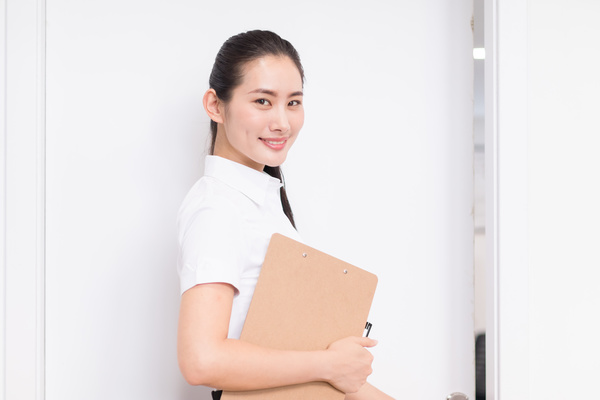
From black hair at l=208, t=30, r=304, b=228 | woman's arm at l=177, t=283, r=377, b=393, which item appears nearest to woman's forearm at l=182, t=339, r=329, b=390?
woman's arm at l=177, t=283, r=377, b=393

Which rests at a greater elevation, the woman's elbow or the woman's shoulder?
the woman's shoulder

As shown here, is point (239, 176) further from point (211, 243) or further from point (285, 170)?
point (285, 170)

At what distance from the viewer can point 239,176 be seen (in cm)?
110

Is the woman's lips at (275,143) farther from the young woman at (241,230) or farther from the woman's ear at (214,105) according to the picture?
the woman's ear at (214,105)

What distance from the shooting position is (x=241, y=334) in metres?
0.96

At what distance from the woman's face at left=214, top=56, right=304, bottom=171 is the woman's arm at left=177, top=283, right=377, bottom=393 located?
0.33 metres

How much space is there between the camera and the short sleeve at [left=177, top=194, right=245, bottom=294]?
0.91 meters

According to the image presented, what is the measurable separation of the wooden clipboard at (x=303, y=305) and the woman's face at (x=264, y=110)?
0.23 metres
